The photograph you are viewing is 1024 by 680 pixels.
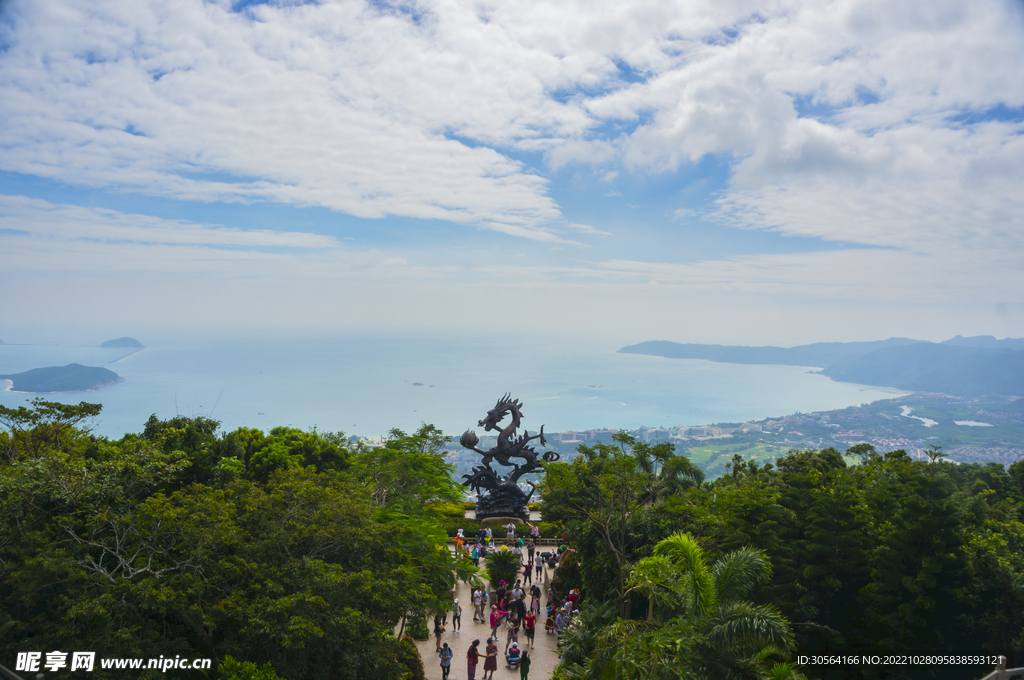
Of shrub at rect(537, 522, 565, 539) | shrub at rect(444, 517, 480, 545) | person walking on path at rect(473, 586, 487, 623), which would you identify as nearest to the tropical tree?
person walking on path at rect(473, 586, 487, 623)

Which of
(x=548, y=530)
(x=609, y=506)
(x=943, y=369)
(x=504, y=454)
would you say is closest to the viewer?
(x=609, y=506)

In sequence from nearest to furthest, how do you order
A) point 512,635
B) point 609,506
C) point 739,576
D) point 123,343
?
point 739,576
point 512,635
point 609,506
point 123,343

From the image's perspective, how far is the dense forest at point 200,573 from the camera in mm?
9031

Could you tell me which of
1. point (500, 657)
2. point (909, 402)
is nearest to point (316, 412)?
point (500, 657)

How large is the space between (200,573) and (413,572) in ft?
13.8

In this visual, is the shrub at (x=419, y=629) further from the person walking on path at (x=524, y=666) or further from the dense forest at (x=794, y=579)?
the dense forest at (x=794, y=579)

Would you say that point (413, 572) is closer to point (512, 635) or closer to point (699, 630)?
point (512, 635)

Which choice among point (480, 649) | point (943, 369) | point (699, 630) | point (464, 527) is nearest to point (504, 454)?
point (464, 527)

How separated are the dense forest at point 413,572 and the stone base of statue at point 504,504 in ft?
41.4

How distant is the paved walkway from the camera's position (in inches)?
538

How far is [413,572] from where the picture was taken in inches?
482

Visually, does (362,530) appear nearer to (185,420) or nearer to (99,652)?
(99,652)

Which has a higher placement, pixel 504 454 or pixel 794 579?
pixel 504 454

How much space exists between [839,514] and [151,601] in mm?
13714
